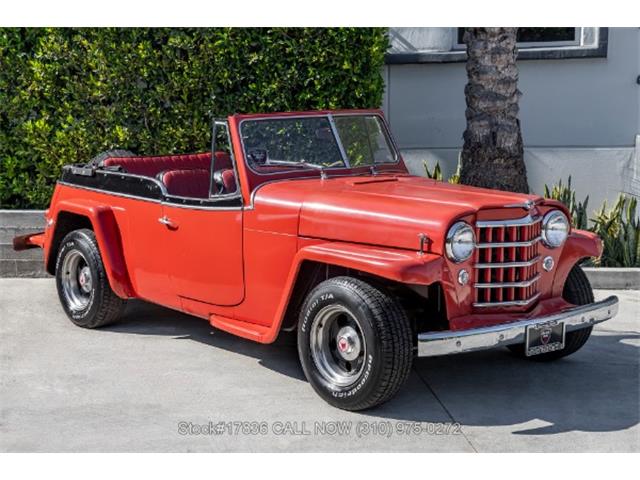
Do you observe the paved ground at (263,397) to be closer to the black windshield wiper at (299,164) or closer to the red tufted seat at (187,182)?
the red tufted seat at (187,182)

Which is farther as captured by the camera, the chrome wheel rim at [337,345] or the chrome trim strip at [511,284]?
the chrome trim strip at [511,284]

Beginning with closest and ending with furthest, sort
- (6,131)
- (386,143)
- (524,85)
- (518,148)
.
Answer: (386,143) < (518,148) < (6,131) < (524,85)

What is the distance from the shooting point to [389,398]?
5422 mm

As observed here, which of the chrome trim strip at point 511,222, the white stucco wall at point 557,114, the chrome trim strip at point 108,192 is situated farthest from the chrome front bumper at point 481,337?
the white stucco wall at point 557,114

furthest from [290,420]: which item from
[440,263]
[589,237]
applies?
[589,237]

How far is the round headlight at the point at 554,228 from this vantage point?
19.5 ft

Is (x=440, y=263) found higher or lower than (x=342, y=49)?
lower

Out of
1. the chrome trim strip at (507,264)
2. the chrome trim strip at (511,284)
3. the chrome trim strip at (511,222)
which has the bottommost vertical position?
the chrome trim strip at (511,284)

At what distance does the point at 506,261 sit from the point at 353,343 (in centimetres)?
100

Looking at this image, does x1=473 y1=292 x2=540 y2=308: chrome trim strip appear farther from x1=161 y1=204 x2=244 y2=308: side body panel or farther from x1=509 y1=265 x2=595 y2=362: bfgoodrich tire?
x1=161 y1=204 x2=244 y2=308: side body panel

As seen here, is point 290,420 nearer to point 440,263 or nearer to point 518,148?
point 440,263

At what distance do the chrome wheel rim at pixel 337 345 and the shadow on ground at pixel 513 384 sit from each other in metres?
0.28

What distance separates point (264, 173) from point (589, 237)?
81.0 inches

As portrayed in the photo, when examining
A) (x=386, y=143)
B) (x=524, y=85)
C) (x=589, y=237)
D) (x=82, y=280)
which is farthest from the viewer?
(x=524, y=85)
